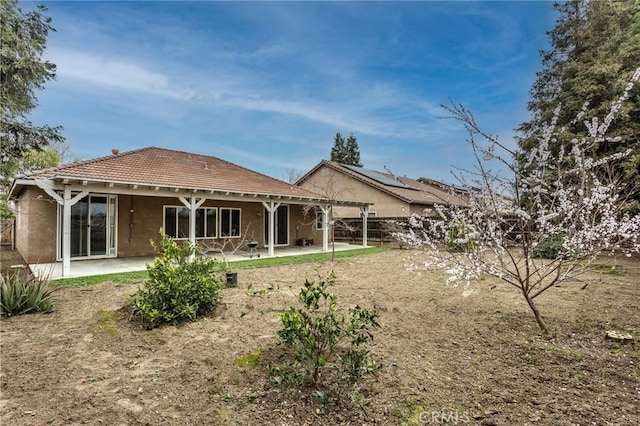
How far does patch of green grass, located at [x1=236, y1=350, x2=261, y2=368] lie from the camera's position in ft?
12.0

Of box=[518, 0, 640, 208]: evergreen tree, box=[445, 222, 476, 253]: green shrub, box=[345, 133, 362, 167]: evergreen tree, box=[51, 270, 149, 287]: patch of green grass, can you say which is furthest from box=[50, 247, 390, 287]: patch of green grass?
box=[345, 133, 362, 167]: evergreen tree

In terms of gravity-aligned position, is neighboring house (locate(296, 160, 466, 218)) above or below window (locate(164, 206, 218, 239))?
above

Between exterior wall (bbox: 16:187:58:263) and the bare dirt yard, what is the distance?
5.95m

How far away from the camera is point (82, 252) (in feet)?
36.1

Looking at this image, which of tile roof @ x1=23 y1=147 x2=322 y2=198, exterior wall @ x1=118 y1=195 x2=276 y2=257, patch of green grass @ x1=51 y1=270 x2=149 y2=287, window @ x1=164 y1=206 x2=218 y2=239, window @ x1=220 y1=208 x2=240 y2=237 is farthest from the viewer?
window @ x1=220 y1=208 x2=240 y2=237

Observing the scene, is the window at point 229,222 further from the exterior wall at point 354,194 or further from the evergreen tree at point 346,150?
the evergreen tree at point 346,150

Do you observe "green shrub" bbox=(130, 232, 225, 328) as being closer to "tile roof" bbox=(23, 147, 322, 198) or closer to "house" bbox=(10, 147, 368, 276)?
"house" bbox=(10, 147, 368, 276)

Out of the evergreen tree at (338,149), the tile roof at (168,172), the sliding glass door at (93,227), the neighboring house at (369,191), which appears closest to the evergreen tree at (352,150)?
the evergreen tree at (338,149)

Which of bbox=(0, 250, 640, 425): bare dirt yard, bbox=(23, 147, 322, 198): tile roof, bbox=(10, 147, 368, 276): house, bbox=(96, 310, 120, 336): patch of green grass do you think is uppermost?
bbox=(23, 147, 322, 198): tile roof

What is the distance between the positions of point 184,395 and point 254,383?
25.4 inches

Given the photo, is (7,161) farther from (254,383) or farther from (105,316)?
(254,383)

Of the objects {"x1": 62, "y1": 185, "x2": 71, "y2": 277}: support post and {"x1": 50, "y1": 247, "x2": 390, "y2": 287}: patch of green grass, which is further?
{"x1": 62, "y1": 185, "x2": 71, "y2": 277}: support post

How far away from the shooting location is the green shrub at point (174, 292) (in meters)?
5.00

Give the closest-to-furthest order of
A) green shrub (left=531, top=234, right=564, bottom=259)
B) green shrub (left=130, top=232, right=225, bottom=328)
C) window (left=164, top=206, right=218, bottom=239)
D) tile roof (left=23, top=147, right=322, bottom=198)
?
green shrub (left=130, top=232, right=225, bottom=328)
tile roof (left=23, top=147, right=322, bottom=198)
green shrub (left=531, top=234, right=564, bottom=259)
window (left=164, top=206, right=218, bottom=239)
